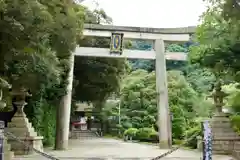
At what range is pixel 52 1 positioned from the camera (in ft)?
29.7

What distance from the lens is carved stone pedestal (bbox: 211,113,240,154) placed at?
11.5 metres

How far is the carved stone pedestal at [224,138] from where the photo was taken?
11508mm

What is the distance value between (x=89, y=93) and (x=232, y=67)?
13.0 meters

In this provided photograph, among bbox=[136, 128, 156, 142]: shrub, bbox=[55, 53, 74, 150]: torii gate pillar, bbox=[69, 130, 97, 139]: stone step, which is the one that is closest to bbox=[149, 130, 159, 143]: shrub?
bbox=[136, 128, 156, 142]: shrub

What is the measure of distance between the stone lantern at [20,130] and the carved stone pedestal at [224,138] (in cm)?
568

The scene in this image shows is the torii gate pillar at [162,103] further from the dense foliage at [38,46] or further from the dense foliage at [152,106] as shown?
the dense foliage at [152,106]

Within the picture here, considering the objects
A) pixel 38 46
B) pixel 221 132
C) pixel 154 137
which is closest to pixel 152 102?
pixel 154 137

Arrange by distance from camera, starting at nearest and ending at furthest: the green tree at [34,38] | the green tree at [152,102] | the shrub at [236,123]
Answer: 1. the green tree at [34,38]
2. the shrub at [236,123]
3. the green tree at [152,102]

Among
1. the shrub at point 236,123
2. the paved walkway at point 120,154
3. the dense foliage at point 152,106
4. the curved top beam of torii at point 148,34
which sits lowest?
the paved walkway at point 120,154

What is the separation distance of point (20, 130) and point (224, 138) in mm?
6380

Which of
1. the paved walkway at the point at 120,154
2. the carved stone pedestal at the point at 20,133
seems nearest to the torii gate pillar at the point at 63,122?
the paved walkway at the point at 120,154

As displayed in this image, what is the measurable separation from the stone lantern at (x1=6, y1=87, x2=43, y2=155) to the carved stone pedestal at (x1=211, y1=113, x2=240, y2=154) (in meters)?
5.68

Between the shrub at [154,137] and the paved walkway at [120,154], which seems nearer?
the paved walkway at [120,154]

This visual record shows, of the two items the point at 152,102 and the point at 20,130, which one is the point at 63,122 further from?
the point at 152,102
